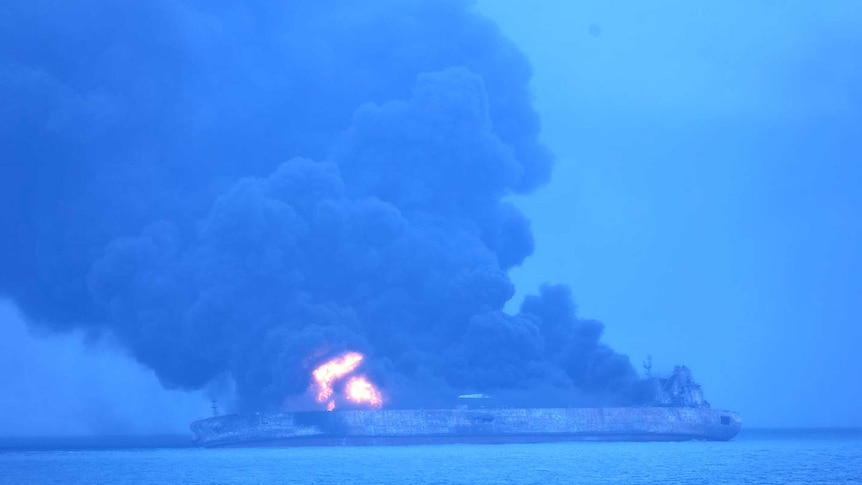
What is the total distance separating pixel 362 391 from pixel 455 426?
947cm

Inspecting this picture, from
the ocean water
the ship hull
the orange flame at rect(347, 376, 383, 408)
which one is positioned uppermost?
the orange flame at rect(347, 376, 383, 408)

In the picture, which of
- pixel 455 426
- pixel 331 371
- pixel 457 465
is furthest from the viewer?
pixel 455 426

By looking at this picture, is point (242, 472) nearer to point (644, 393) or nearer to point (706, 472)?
point (706, 472)

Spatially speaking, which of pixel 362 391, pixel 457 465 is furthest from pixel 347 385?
pixel 457 465

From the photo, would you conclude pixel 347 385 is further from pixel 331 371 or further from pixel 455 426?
pixel 455 426

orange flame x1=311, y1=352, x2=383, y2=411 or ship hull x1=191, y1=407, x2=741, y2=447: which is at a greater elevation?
orange flame x1=311, y1=352, x2=383, y2=411

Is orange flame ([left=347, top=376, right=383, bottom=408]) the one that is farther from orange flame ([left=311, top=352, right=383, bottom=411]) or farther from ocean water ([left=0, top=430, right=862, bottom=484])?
ocean water ([left=0, top=430, right=862, bottom=484])

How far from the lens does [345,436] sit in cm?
9894

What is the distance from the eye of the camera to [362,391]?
320 ft

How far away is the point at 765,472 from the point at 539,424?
32.6m

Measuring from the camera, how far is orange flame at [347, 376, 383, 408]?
97.1 m

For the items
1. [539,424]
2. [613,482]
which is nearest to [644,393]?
[539,424]

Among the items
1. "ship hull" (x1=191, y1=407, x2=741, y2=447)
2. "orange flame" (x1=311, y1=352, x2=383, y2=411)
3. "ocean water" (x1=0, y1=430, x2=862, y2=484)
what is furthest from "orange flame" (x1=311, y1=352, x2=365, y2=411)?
"ocean water" (x1=0, y1=430, x2=862, y2=484)

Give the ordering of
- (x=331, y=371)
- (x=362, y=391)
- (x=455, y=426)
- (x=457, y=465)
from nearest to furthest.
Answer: (x=457, y=465)
(x=331, y=371)
(x=362, y=391)
(x=455, y=426)
